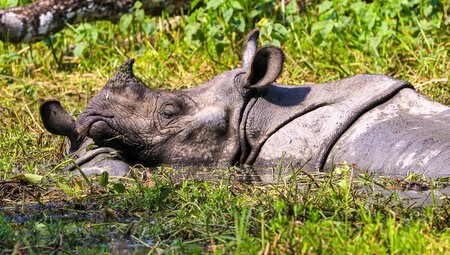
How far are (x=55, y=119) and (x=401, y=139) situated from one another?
2024mm

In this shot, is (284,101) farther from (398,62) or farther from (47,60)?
(47,60)

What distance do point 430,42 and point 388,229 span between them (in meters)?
4.91

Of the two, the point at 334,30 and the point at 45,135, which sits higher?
the point at 334,30

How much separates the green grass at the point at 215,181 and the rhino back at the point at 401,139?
432 millimetres

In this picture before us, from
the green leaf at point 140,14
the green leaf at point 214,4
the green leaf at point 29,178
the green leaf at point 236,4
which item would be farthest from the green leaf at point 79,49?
the green leaf at point 29,178

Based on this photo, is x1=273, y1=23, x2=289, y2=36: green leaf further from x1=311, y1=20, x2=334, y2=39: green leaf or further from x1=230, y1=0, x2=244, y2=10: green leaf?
x1=230, y1=0, x2=244, y2=10: green leaf

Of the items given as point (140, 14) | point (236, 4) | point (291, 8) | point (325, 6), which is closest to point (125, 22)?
point (140, 14)

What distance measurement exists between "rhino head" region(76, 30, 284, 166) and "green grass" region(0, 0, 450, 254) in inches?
12.2

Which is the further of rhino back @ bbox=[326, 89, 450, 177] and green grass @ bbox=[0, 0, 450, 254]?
rhino back @ bbox=[326, 89, 450, 177]

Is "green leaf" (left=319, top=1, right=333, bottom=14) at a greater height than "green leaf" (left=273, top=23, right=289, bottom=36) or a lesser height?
greater

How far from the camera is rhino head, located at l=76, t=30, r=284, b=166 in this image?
627 cm

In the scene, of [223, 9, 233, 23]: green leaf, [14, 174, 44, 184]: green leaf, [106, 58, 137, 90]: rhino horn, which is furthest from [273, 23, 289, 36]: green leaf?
[14, 174, 44, 184]: green leaf

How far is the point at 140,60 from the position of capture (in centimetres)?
950

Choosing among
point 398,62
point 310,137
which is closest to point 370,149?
point 310,137
